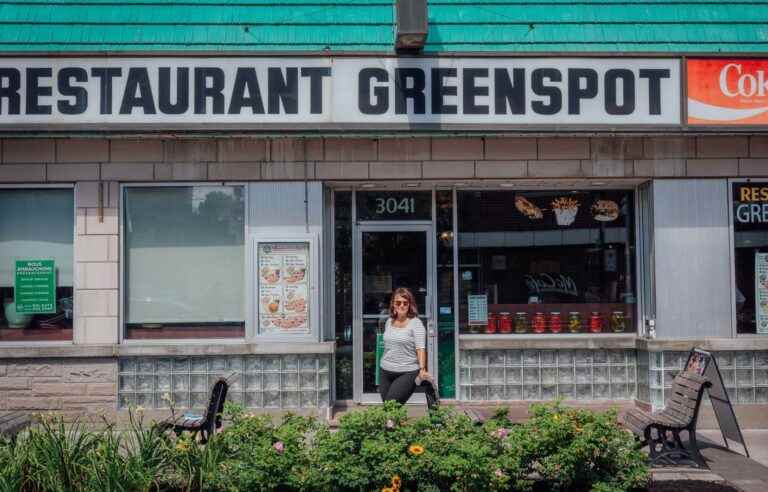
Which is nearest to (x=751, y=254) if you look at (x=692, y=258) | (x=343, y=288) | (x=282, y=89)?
(x=692, y=258)

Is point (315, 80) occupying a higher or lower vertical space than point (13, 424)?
higher

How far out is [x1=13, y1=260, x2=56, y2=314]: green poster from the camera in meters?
9.67

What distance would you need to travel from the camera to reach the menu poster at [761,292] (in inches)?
388

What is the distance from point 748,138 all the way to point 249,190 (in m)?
6.32

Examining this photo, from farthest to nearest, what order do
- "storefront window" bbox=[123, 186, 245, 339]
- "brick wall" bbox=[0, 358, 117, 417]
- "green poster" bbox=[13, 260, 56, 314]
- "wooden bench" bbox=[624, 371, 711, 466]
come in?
"storefront window" bbox=[123, 186, 245, 339]
"green poster" bbox=[13, 260, 56, 314]
"brick wall" bbox=[0, 358, 117, 417]
"wooden bench" bbox=[624, 371, 711, 466]

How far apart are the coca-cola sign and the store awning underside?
0.28 m

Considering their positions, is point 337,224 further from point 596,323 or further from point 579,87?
point 596,323

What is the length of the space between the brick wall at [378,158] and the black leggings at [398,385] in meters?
2.71

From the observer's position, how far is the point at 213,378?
31.3ft

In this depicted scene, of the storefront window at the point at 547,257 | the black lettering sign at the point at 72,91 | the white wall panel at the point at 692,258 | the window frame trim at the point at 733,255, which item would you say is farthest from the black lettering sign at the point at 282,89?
the window frame trim at the point at 733,255

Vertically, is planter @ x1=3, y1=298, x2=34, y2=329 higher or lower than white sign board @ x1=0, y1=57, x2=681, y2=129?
lower

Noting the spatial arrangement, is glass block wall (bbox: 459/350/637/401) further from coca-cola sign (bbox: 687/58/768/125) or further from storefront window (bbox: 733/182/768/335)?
coca-cola sign (bbox: 687/58/768/125)

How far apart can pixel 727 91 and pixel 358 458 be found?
6.64 meters

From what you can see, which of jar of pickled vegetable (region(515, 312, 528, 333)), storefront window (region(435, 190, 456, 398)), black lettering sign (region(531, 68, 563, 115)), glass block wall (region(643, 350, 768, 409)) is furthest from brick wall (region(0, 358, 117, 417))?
glass block wall (region(643, 350, 768, 409))
